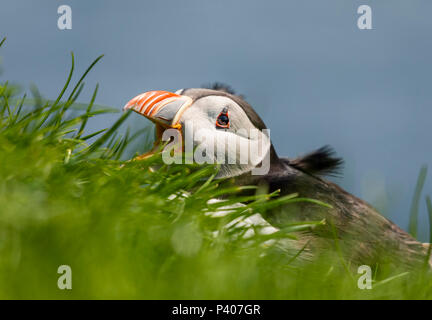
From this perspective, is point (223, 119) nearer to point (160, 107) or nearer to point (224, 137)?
point (224, 137)

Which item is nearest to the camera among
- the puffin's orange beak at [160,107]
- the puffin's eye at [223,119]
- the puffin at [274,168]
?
the puffin at [274,168]

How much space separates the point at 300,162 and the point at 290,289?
4.90 feet

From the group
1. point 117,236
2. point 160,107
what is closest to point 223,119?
point 160,107

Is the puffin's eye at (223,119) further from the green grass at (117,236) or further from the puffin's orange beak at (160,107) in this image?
the green grass at (117,236)

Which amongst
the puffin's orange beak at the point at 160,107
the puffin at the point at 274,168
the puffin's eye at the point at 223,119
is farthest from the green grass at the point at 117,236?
the puffin's eye at the point at 223,119

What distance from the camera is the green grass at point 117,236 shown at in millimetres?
1219

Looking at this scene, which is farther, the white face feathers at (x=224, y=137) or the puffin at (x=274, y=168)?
the white face feathers at (x=224, y=137)

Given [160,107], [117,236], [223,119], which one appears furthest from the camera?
[223,119]

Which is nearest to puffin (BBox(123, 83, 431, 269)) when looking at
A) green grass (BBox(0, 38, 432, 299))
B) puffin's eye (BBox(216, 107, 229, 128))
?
puffin's eye (BBox(216, 107, 229, 128))

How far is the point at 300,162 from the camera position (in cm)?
280

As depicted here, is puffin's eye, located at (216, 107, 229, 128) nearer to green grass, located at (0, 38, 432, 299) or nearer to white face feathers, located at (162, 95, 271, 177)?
white face feathers, located at (162, 95, 271, 177)

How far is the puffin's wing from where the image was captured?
9.14 feet

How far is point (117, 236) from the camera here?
143 centimetres

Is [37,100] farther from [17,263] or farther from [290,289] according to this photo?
[290,289]
